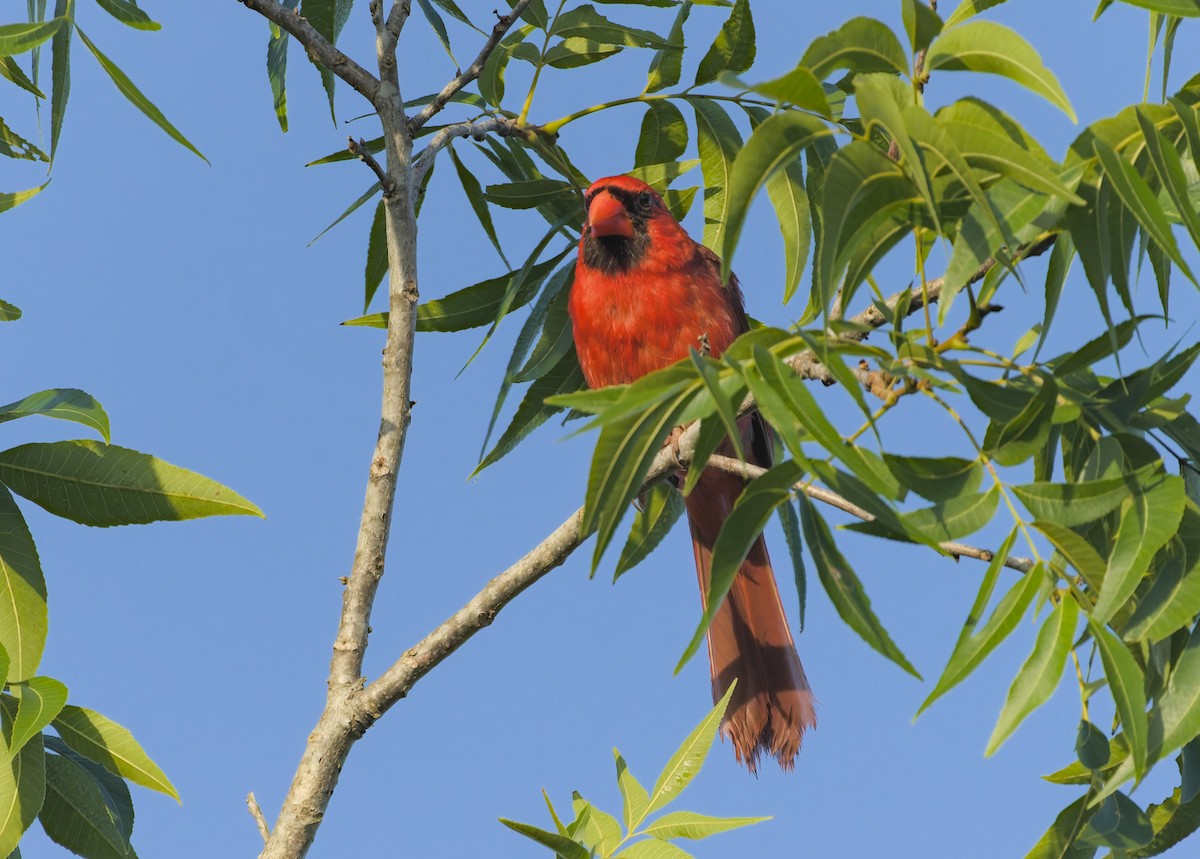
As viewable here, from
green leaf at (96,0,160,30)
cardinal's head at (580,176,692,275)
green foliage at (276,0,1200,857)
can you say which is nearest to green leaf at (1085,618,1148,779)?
green foliage at (276,0,1200,857)

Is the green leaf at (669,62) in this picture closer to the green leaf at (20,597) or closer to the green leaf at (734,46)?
the green leaf at (734,46)

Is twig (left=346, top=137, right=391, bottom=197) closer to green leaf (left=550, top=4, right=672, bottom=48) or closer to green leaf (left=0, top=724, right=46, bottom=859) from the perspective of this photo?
green leaf (left=550, top=4, right=672, bottom=48)

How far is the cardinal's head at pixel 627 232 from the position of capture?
15.6 ft

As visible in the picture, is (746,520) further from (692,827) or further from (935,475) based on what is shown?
(692,827)

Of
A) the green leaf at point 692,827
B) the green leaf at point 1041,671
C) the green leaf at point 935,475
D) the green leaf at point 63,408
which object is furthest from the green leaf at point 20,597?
the green leaf at point 1041,671

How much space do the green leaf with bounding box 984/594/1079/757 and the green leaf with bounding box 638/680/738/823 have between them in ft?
2.91

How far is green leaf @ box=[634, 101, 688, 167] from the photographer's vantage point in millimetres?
4016

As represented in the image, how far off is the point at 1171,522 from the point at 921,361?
47 centimetres

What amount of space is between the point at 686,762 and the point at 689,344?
1910 mm

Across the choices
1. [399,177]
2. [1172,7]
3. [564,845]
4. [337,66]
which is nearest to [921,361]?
[1172,7]

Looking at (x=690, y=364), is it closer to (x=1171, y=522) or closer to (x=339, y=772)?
(x=1171, y=522)

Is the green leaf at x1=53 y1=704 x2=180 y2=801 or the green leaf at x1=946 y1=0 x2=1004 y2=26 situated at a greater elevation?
the green leaf at x1=946 y1=0 x2=1004 y2=26

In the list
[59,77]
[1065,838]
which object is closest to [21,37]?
[59,77]

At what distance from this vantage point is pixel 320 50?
3609 millimetres
